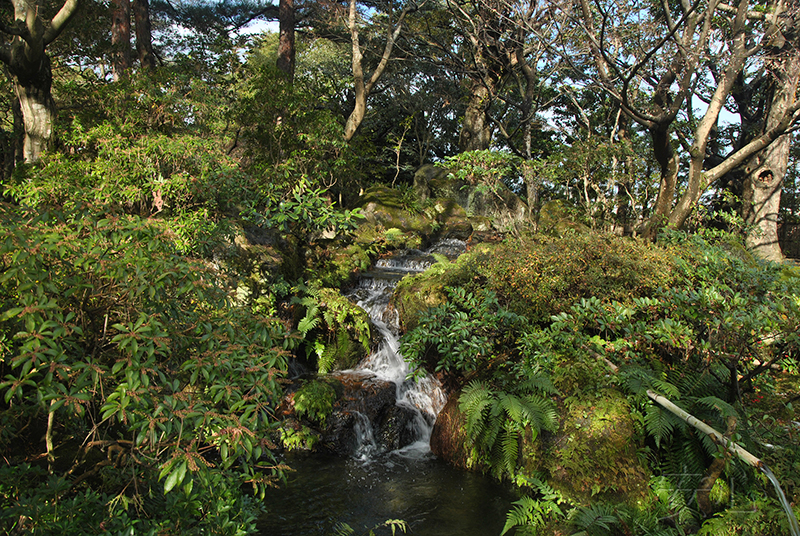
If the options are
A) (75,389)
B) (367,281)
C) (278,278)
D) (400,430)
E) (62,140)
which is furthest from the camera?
(367,281)

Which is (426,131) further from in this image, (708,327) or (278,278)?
(708,327)

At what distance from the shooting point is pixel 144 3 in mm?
16266

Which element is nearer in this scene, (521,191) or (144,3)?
(144,3)

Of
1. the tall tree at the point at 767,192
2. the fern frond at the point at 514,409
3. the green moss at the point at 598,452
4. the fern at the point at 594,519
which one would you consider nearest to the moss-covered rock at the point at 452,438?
the fern frond at the point at 514,409

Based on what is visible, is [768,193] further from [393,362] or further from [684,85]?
[393,362]

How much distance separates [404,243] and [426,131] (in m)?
12.2

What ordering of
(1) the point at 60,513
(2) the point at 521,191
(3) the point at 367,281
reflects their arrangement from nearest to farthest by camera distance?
(1) the point at 60,513, (3) the point at 367,281, (2) the point at 521,191

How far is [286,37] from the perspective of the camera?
16.3 m

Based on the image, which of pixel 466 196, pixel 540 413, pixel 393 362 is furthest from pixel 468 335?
pixel 466 196

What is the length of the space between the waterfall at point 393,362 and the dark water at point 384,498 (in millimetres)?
636

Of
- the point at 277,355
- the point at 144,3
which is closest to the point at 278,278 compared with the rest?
the point at 277,355

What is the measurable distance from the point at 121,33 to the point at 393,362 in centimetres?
1358

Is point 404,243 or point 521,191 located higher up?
point 521,191

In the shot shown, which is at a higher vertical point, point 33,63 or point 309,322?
point 33,63
